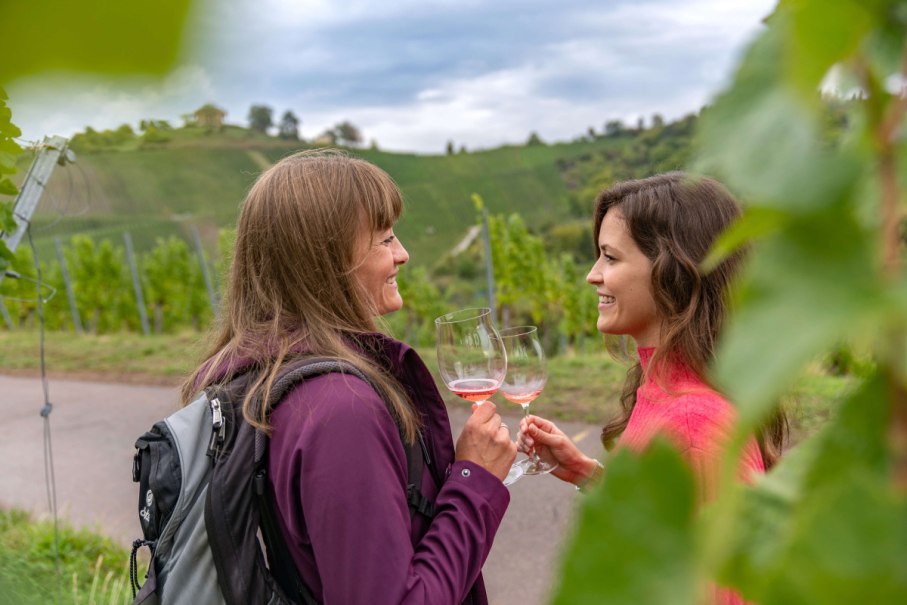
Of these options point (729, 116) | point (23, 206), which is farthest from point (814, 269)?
point (23, 206)

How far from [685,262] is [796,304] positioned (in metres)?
1.65

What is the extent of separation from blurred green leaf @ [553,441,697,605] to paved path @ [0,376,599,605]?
2830mm

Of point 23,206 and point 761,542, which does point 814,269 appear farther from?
point 23,206

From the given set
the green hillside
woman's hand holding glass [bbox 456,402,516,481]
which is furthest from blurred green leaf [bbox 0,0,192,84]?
the green hillside

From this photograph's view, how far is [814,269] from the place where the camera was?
19cm

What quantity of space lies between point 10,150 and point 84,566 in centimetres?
284

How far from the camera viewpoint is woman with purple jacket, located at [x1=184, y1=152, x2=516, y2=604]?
1.23 metres

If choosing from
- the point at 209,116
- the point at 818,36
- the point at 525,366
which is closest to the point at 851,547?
the point at 818,36

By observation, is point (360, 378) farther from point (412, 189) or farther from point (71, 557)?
point (412, 189)

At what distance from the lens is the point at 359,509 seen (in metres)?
1.22

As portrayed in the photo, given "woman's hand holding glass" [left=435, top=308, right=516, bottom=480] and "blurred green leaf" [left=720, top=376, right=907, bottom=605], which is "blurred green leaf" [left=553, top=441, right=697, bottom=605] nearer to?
"blurred green leaf" [left=720, top=376, right=907, bottom=605]

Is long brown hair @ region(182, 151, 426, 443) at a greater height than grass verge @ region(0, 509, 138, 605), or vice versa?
long brown hair @ region(182, 151, 426, 443)

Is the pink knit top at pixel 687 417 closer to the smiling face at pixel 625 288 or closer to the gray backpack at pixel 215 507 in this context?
the smiling face at pixel 625 288

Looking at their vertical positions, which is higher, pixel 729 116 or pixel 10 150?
pixel 10 150
